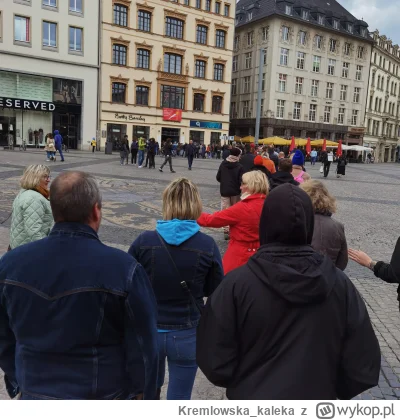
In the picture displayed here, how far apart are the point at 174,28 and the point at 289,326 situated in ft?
150

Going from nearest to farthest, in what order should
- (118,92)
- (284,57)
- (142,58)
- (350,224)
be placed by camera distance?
(350,224) → (118,92) → (142,58) → (284,57)

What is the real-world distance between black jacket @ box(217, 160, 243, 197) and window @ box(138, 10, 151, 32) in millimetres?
37438

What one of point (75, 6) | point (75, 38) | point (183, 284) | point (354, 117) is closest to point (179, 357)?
point (183, 284)

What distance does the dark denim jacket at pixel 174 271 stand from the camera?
2537 millimetres

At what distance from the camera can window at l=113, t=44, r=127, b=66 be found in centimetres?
4034

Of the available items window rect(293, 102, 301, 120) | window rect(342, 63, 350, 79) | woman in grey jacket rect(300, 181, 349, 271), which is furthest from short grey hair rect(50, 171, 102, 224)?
window rect(342, 63, 350, 79)

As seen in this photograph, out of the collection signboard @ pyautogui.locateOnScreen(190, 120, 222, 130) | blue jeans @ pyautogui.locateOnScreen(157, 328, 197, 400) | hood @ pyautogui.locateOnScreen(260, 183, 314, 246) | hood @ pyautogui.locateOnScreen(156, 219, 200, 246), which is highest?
signboard @ pyautogui.locateOnScreen(190, 120, 222, 130)

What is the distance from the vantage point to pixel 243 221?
3.97 meters

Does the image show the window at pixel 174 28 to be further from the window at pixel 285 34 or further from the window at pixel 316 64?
the window at pixel 316 64

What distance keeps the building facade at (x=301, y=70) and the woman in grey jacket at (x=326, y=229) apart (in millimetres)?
51706

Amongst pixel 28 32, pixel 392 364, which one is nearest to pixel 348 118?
pixel 28 32

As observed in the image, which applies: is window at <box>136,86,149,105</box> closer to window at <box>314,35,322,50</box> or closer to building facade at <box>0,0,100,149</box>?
building facade at <box>0,0,100,149</box>

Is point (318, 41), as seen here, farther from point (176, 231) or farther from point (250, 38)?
point (176, 231)

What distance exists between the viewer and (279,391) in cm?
168
